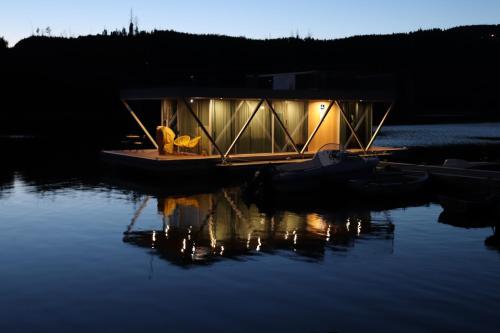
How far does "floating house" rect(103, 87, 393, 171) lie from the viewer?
1036 inches

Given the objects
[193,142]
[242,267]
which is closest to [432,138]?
[193,142]

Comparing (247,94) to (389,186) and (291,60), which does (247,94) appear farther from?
(291,60)

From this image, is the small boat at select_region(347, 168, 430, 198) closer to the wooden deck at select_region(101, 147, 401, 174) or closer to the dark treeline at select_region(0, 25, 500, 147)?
the wooden deck at select_region(101, 147, 401, 174)

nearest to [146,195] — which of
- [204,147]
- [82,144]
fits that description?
[204,147]

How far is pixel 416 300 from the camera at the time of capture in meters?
10.3

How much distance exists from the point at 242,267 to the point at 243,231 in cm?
372

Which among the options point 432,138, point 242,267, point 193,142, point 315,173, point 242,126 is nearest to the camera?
point 242,267

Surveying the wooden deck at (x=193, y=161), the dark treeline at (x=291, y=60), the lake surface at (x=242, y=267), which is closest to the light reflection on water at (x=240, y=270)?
the lake surface at (x=242, y=267)

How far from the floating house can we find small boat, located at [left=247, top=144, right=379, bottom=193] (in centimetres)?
419

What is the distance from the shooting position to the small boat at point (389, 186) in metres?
22.3

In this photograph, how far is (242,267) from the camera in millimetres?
12375

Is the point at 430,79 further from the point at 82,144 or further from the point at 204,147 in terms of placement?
the point at 204,147

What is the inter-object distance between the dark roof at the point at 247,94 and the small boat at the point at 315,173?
15.8 feet

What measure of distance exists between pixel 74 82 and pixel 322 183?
100m
